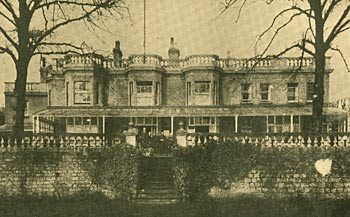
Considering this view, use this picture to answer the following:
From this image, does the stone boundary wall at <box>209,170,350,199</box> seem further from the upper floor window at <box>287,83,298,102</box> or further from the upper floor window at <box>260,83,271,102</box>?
the upper floor window at <box>287,83,298,102</box>

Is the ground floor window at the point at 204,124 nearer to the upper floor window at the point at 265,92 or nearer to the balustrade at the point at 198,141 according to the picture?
the upper floor window at the point at 265,92

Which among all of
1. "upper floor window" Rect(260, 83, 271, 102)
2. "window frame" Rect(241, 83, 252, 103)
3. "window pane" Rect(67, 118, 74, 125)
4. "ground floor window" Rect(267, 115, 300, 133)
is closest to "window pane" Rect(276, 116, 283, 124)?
"ground floor window" Rect(267, 115, 300, 133)

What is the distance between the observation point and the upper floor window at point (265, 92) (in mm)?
29781

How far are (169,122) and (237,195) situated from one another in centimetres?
1283

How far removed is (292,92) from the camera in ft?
97.6

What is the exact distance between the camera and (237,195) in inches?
654

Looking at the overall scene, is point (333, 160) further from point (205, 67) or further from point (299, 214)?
point (205, 67)

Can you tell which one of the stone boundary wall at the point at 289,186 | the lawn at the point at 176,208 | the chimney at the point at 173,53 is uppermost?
the chimney at the point at 173,53

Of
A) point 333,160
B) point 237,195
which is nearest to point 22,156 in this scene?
point 237,195

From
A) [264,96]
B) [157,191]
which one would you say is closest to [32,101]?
[264,96]

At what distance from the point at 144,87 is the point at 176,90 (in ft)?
7.42

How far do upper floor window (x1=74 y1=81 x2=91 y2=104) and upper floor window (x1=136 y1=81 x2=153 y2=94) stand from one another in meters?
3.33

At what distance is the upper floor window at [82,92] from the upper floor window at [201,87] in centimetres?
720

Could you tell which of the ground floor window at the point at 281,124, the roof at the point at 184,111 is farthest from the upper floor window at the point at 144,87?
the ground floor window at the point at 281,124
